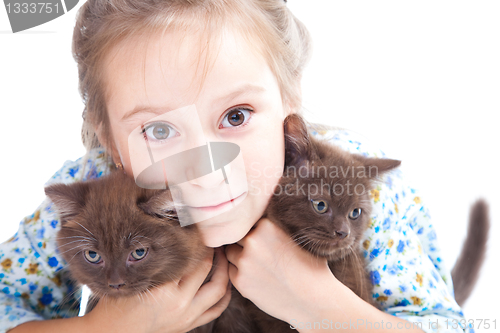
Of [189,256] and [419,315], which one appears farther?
[419,315]

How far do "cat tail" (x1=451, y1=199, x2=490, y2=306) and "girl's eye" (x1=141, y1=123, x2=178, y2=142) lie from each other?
4.22 feet

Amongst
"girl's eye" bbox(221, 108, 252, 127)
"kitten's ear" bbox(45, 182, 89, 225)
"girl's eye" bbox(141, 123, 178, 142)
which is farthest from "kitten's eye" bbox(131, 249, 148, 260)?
"girl's eye" bbox(221, 108, 252, 127)

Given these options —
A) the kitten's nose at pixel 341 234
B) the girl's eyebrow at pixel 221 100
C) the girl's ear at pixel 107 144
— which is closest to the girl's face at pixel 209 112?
the girl's eyebrow at pixel 221 100

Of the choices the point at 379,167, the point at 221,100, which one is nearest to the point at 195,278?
the point at 221,100

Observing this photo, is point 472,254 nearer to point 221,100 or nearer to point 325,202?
point 325,202

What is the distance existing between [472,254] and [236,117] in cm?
120

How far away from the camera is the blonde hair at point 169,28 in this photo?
3.62 feet

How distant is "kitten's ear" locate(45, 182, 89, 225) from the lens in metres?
1.15

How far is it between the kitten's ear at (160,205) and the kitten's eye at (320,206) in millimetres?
426

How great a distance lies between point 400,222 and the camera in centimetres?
153

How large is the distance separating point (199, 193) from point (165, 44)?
41cm

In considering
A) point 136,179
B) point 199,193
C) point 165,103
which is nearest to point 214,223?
point 199,193

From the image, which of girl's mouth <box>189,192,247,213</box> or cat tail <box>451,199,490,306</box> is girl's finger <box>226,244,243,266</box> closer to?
girl's mouth <box>189,192,247,213</box>

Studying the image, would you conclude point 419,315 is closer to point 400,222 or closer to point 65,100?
point 400,222
